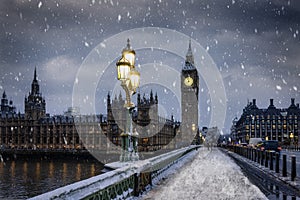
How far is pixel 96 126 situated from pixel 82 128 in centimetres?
661

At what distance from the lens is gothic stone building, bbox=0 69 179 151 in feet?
339

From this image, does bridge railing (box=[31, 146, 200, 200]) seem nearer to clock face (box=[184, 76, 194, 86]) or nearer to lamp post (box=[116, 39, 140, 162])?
lamp post (box=[116, 39, 140, 162])

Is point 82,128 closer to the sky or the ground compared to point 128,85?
closer to the ground

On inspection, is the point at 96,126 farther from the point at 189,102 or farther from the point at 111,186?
the point at 111,186

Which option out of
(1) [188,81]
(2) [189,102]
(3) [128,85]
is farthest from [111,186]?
(1) [188,81]

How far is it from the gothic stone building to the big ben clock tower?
5.06m

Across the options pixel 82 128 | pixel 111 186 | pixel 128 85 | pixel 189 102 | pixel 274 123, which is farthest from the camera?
pixel 274 123

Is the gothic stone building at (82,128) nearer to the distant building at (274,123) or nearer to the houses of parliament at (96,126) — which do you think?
the houses of parliament at (96,126)

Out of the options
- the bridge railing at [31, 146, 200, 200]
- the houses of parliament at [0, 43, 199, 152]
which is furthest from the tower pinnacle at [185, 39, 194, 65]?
the bridge railing at [31, 146, 200, 200]

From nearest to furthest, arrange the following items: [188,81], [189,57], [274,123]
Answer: [274,123] → [188,81] → [189,57]

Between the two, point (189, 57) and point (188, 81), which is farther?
point (189, 57)

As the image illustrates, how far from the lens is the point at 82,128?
118 metres

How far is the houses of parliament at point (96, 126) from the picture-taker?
340 ft

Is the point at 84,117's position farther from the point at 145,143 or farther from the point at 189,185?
the point at 189,185
